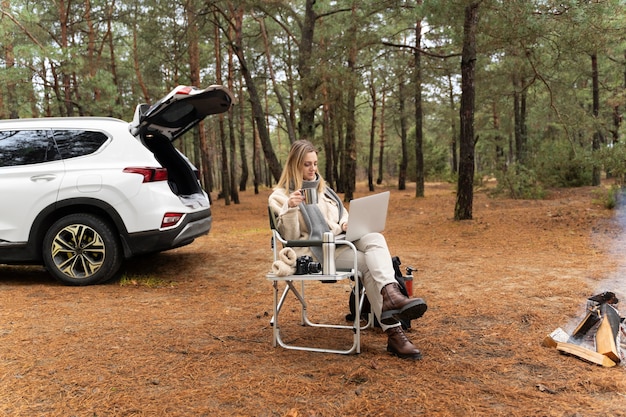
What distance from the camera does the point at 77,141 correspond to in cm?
531

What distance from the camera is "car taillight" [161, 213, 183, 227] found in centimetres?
513

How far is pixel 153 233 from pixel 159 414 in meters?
3.09

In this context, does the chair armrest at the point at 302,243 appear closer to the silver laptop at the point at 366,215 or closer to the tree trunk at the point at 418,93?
the silver laptop at the point at 366,215

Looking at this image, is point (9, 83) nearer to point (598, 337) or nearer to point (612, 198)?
point (598, 337)

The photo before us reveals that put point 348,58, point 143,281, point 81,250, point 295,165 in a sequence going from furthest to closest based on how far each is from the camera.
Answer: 1. point 348,58
2. point 143,281
3. point 81,250
4. point 295,165

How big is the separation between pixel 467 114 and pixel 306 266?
7613 millimetres

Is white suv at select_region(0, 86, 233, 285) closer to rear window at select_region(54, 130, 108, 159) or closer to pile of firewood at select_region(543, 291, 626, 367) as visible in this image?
rear window at select_region(54, 130, 108, 159)

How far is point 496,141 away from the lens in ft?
86.2

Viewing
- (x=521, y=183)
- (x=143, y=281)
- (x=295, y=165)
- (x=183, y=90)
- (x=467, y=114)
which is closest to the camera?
(x=295, y=165)

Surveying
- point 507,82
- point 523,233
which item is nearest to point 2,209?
point 523,233

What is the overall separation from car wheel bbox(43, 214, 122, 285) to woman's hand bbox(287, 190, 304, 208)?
9.14 feet

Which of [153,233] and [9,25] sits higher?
[9,25]

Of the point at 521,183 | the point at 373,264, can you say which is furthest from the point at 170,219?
the point at 521,183

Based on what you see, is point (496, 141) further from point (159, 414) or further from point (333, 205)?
point (159, 414)
